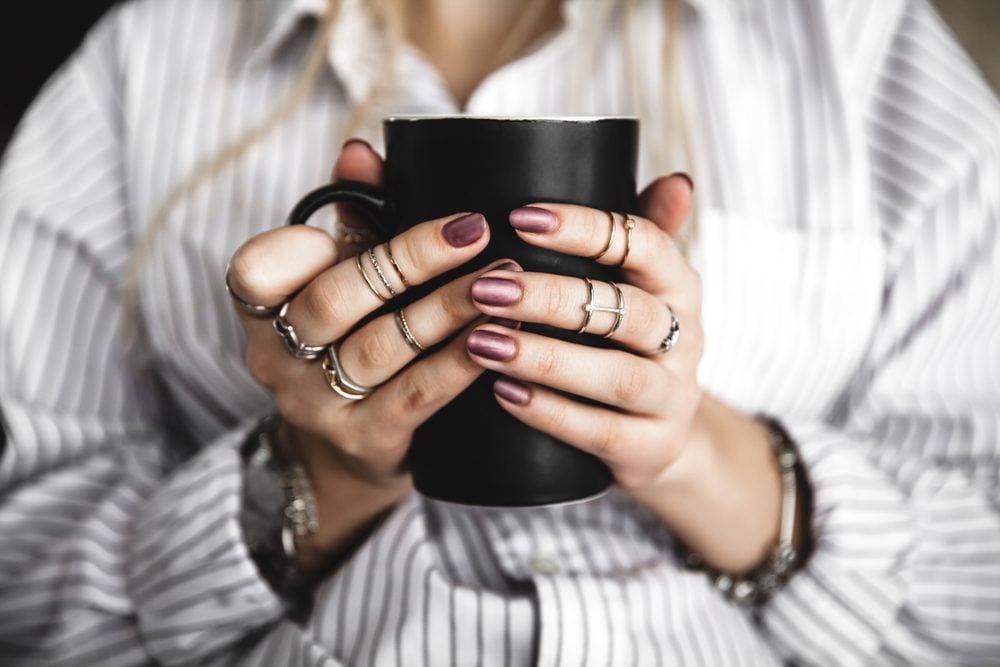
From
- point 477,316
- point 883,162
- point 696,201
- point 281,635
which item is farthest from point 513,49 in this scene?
point 281,635

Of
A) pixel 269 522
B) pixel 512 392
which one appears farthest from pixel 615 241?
pixel 269 522

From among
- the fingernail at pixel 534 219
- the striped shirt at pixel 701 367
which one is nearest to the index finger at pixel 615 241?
the fingernail at pixel 534 219

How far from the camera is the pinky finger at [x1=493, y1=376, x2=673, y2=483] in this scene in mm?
478

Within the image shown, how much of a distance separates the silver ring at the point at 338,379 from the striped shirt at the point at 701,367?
0.61ft

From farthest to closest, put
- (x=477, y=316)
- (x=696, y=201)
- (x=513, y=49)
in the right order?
1. (x=513, y=49)
2. (x=696, y=201)
3. (x=477, y=316)

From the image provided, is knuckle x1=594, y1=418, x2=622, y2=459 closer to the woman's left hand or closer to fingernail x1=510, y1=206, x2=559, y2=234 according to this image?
the woman's left hand

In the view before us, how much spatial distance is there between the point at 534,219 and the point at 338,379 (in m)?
0.18

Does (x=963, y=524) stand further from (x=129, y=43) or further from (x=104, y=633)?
(x=129, y=43)

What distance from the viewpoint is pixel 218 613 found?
711 mm

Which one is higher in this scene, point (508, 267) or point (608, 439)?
point (508, 267)

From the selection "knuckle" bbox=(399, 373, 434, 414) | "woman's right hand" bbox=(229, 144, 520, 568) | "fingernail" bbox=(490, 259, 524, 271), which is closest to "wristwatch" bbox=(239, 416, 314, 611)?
"woman's right hand" bbox=(229, 144, 520, 568)

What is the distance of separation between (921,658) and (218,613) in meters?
0.64

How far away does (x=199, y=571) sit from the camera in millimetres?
710

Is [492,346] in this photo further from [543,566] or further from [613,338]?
[543,566]
